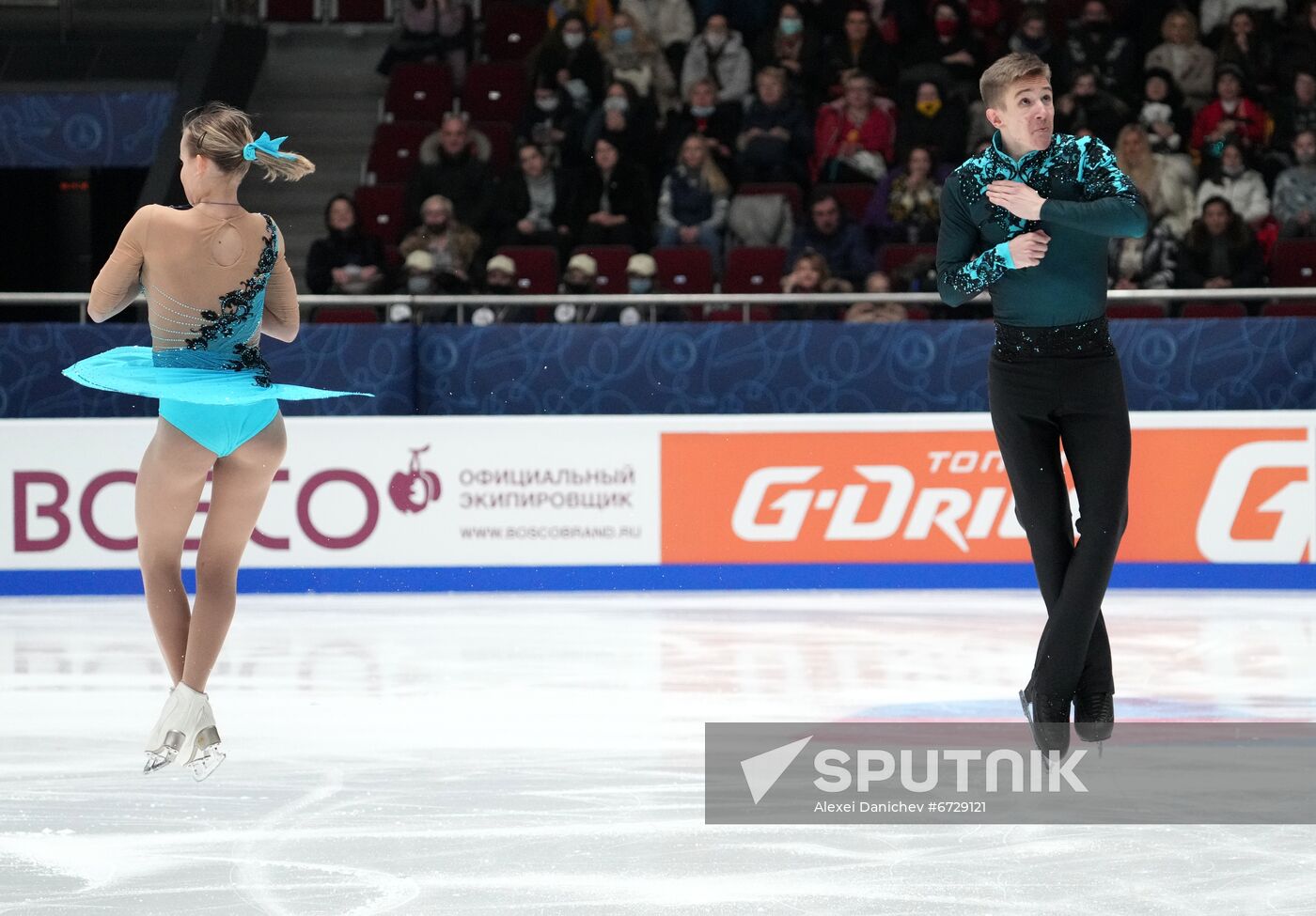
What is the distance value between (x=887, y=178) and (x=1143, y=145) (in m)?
1.44

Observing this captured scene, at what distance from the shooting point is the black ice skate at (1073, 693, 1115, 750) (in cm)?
413

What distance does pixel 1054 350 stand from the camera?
4.04 m

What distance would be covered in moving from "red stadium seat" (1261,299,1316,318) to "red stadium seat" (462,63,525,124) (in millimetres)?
5133

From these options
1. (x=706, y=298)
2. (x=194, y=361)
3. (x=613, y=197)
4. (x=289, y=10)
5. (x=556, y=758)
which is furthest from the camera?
(x=289, y=10)

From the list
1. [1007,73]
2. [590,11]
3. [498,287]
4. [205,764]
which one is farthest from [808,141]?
[205,764]

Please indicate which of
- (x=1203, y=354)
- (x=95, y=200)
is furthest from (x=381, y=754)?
(x=95, y=200)

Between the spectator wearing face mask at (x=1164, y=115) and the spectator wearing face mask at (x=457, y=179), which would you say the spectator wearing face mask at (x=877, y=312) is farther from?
the spectator wearing face mask at (x=457, y=179)

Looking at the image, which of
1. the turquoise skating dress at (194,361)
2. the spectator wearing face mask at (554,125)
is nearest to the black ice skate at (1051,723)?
the turquoise skating dress at (194,361)

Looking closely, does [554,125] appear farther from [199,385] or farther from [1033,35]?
[199,385]

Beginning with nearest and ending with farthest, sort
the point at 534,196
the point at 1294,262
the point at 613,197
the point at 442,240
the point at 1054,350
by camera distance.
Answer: the point at 1054,350 < the point at 1294,262 < the point at 442,240 < the point at 613,197 < the point at 534,196

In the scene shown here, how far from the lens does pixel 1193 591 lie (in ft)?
27.9

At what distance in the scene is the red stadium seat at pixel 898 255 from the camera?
986 cm

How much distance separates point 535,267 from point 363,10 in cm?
462

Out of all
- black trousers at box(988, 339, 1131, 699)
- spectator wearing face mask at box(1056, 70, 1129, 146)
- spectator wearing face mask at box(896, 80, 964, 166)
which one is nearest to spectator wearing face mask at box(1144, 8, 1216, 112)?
spectator wearing face mask at box(1056, 70, 1129, 146)
